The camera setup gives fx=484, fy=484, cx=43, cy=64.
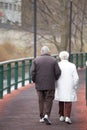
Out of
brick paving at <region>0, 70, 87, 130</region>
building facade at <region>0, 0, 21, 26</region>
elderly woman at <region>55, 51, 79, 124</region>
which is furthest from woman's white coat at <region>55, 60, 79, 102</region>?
building facade at <region>0, 0, 21, 26</region>

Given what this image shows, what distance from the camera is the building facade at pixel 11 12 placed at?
4262 cm

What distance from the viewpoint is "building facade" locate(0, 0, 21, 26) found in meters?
42.6

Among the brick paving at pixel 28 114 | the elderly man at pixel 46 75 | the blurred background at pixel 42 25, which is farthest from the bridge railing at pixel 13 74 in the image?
the blurred background at pixel 42 25

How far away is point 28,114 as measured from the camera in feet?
36.0

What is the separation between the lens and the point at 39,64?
9430 millimetres

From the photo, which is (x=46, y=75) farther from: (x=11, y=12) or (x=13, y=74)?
(x=11, y=12)

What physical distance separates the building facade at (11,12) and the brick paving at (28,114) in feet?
90.1

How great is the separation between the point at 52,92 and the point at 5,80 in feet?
18.9

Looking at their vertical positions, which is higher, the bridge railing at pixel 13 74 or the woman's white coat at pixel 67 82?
the woman's white coat at pixel 67 82

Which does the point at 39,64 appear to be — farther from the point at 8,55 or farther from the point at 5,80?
the point at 8,55

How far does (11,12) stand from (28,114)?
112 feet

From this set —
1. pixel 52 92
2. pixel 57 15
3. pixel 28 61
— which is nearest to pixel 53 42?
pixel 57 15

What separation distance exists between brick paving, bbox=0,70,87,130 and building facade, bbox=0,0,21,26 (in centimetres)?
2745

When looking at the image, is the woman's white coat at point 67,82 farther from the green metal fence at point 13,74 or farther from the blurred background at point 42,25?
the blurred background at point 42,25
